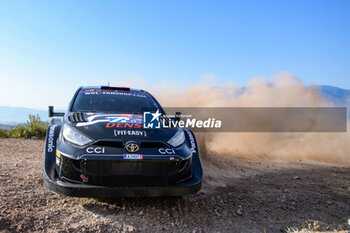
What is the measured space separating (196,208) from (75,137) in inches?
68.2

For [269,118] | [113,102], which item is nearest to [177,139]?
[113,102]

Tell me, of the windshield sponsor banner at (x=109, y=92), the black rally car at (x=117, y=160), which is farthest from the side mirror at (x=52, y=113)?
the black rally car at (x=117, y=160)

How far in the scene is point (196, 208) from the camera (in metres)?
3.52

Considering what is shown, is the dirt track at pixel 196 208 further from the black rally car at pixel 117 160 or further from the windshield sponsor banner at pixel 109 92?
the windshield sponsor banner at pixel 109 92

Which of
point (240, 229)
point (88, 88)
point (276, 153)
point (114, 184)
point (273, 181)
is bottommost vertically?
point (276, 153)

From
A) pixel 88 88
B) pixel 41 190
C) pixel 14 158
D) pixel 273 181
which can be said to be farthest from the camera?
pixel 14 158

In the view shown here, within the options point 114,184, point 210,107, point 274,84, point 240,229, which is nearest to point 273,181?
point 240,229

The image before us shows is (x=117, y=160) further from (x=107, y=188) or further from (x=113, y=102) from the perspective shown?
(x=113, y=102)

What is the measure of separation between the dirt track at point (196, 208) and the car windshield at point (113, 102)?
1.35m

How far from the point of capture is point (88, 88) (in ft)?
15.9

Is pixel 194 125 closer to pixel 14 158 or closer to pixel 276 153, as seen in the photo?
pixel 276 153

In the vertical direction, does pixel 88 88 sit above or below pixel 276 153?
above

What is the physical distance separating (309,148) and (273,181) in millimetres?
5382

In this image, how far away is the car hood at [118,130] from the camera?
313cm
